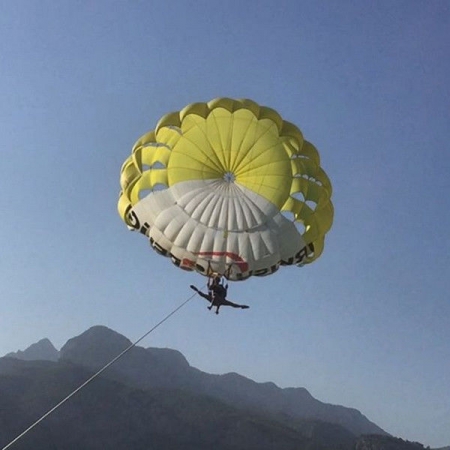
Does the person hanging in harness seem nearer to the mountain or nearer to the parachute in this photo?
the parachute

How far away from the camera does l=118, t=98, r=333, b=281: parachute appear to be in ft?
57.0

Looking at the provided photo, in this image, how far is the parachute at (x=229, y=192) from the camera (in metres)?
17.4

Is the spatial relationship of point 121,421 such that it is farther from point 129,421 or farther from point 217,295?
point 217,295

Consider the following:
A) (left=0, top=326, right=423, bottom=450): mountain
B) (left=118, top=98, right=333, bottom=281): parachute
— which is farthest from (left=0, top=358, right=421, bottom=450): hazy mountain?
(left=118, top=98, right=333, bottom=281): parachute

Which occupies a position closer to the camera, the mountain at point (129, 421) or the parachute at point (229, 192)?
the parachute at point (229, 192)

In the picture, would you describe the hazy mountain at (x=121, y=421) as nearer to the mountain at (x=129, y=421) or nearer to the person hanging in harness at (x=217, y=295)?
the mountain at (x=129, y=421)

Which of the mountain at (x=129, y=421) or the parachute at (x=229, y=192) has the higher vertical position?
the mountain at (x=129, y=421)

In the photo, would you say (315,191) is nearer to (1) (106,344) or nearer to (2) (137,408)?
(2) (137,408)

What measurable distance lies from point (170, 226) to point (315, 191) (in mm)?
5294

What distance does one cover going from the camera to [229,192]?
1798 cm

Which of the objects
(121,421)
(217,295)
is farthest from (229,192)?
(121,421)

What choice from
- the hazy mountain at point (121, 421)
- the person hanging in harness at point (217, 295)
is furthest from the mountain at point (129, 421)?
the person hanging in harness at point (217, 295)

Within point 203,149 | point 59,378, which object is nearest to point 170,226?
point 203,149

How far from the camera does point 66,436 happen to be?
110125 mm
